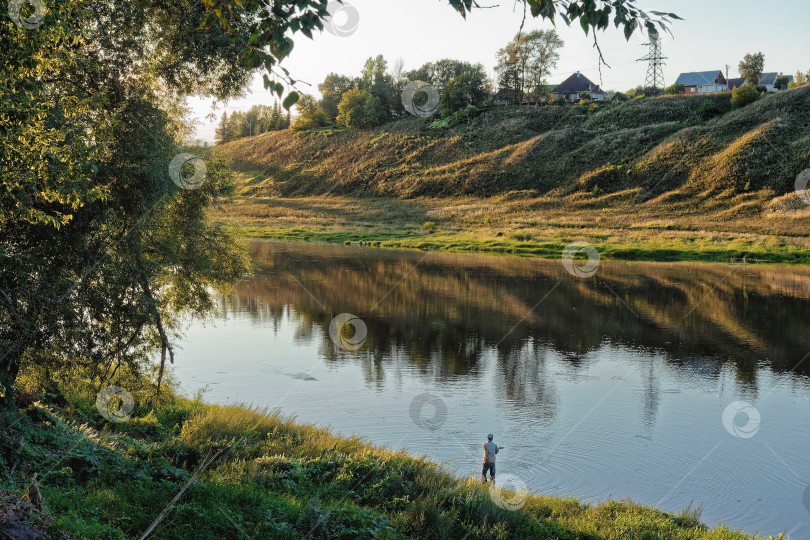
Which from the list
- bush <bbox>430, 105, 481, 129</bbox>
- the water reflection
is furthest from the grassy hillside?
the water reflection

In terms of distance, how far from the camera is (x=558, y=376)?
2067 cm

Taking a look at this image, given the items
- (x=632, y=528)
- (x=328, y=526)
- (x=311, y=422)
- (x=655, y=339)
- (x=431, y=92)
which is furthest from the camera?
(x=431, y=92)

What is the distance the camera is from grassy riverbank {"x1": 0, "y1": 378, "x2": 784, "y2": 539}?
7.26m

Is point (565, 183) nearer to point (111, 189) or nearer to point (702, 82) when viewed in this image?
point (702, 82)

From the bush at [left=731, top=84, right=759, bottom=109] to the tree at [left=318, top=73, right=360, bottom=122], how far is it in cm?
7564

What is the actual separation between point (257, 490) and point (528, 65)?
12274cm

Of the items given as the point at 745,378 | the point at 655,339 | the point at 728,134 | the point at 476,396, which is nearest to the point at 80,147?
the point at 476,396

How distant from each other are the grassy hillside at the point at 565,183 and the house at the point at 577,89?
20.9m

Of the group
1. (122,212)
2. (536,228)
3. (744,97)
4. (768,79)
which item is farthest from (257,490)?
(768,79)

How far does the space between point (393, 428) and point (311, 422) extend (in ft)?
6.40

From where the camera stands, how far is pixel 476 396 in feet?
59.7

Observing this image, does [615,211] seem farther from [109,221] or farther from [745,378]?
[109,221]

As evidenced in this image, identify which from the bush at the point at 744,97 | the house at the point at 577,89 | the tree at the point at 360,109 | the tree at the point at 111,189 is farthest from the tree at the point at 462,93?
the tree at the point at 111,189

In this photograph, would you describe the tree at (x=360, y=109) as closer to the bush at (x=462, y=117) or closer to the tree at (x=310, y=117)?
the tree at (x=310, y=117)
